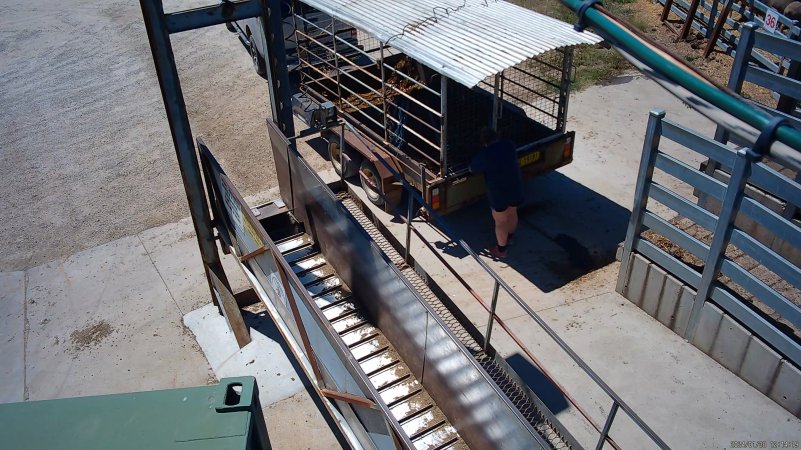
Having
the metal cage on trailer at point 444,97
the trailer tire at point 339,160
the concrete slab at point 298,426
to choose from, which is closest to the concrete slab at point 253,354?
the concrete slab at point 298,426

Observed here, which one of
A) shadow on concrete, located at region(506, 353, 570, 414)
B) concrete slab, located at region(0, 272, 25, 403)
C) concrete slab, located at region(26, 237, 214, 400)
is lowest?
concrete slab, located at region(0, 272, 25, 403)

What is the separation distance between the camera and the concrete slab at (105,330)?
6.80 metres

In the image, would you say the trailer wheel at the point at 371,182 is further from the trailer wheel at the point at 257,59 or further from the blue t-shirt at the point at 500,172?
the trailer wheel at the point at 257,59

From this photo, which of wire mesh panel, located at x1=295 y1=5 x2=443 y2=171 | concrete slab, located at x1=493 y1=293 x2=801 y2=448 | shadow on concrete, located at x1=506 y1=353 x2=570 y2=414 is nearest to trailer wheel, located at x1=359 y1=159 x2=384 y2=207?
wire mesh panel, located at x1=295 y1=5 x2=443 y2=171

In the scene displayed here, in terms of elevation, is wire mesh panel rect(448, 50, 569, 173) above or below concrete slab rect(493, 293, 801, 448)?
above

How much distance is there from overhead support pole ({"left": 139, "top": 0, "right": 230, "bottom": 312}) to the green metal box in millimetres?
3488

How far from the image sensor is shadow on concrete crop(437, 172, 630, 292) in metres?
8.01

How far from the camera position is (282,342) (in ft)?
23.5

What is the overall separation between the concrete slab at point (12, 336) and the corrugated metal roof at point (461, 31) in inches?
223

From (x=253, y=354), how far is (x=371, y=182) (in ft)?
10.5

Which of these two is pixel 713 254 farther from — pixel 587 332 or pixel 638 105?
pixel 638 105

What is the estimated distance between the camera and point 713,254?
6.34 m

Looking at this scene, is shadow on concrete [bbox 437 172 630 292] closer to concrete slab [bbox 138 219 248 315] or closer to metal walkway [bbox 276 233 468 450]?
A: metal walkway [bbox 276 233 468 450]

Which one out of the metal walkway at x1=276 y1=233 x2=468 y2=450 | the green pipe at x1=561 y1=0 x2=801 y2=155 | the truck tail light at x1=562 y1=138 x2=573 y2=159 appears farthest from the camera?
the truck tail light at x1=562 y1=138 x2=573 y2=159
